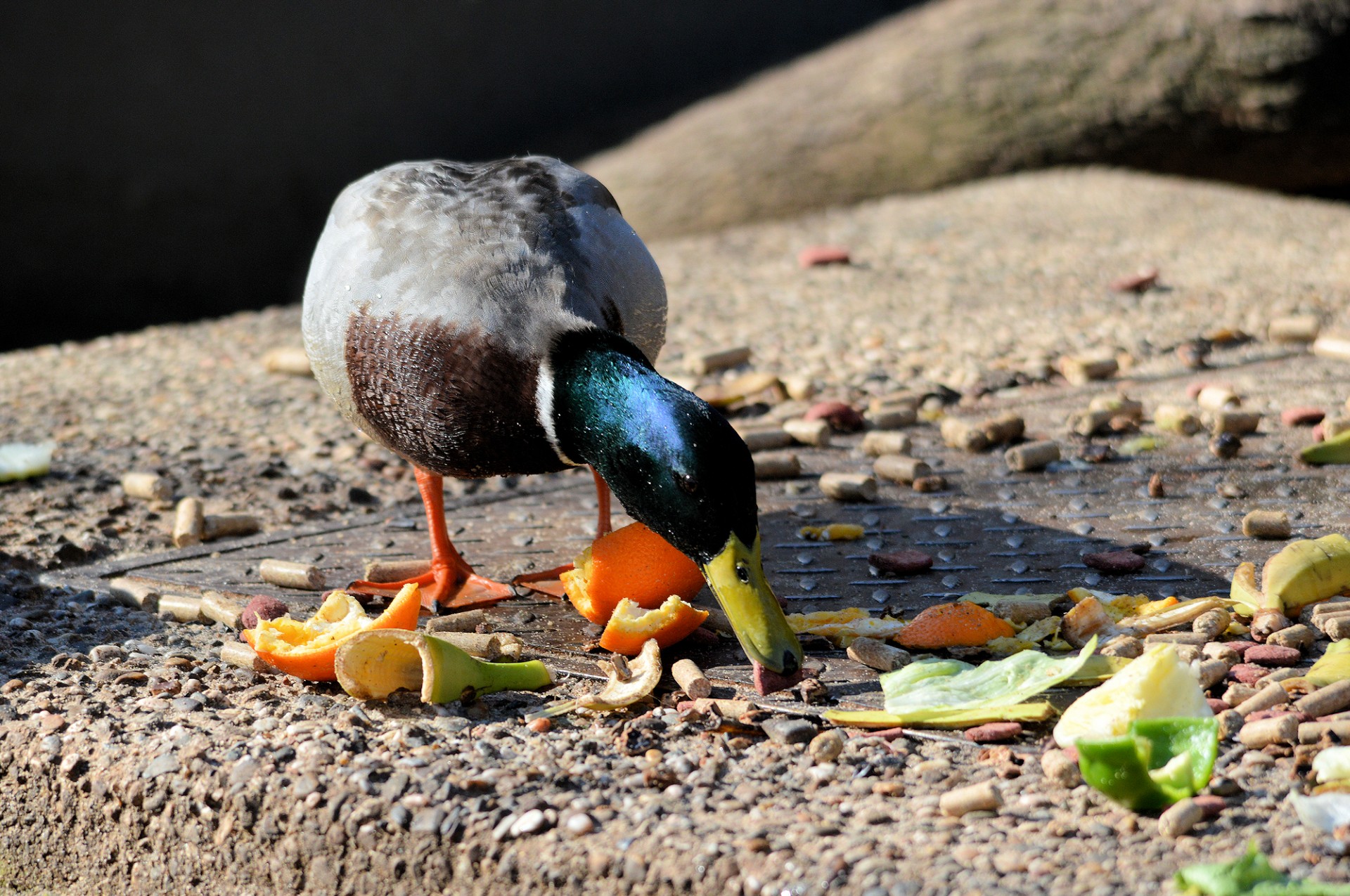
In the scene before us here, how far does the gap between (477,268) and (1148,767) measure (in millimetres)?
A: 1696

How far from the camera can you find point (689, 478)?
249 cm

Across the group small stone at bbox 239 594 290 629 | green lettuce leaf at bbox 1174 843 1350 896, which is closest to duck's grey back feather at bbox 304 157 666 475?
small stone at bbox 239 594 290 629

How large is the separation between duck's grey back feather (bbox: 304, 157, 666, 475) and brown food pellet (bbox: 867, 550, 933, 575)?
778mm

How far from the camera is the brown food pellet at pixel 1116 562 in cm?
325

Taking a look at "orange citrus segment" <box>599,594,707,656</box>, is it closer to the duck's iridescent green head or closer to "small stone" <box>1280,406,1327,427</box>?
the duck's iridescent green head

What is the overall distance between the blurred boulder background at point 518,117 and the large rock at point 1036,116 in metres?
0.01

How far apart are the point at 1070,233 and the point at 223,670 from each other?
18.4 ft

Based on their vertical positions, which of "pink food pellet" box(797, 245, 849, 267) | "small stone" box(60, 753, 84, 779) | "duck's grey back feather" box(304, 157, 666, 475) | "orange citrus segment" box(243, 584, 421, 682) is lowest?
"pink food pellet" box(797, 245, 849, 267)

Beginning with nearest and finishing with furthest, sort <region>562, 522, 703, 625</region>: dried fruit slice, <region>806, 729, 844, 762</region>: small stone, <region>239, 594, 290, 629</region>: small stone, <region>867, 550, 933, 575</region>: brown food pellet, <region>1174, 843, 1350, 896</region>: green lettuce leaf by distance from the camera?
<region>1174, 843, 1350, 896</region>: green lettuce leaf → <region>806, 729, 844, 762</region>: small stone → <region>562, 522, 703, 625</region>: dried fruit slice → <region>239, 594, 290, 629</region>: small stone → <region>867, 550, 933, 575</region>: brown food pellet

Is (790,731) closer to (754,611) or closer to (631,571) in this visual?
(754,611)

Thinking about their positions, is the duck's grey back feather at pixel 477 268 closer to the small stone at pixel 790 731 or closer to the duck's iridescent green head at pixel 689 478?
the duck's iridescent green head at pixel 689 478

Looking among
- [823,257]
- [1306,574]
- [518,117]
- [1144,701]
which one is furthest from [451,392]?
[518,117]

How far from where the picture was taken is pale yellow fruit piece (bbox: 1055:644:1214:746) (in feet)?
7.59

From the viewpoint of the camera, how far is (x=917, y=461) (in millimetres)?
4121
